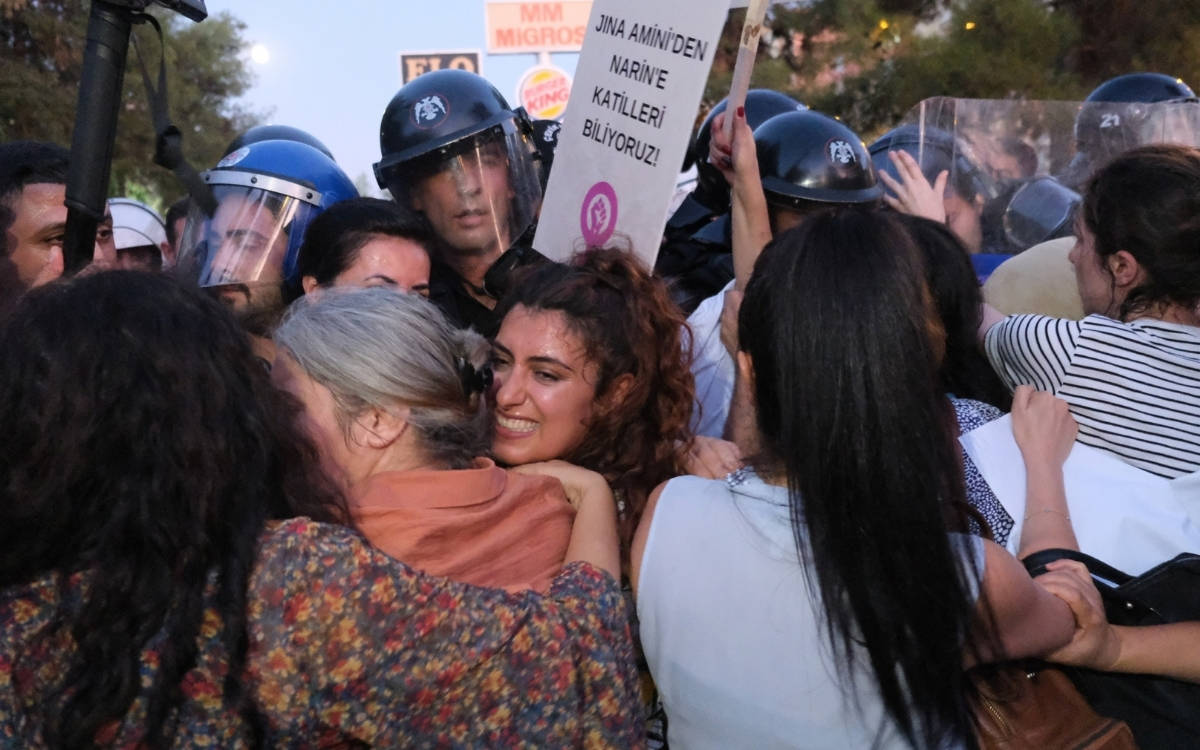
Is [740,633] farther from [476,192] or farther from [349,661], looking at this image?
[476,192]

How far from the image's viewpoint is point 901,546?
1863mm

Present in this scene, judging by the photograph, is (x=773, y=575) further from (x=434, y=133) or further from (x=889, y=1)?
(x=889, y=1)

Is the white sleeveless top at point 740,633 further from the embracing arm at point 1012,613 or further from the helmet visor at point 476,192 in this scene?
the helmet visor at point 476,192

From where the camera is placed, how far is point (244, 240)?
12.2ft

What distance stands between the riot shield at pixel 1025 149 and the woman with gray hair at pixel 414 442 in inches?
96.4

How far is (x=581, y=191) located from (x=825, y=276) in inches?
56.1

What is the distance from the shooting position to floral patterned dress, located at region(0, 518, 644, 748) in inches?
66.3

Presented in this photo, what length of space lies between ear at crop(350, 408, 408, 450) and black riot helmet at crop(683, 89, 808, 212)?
7.94 feet

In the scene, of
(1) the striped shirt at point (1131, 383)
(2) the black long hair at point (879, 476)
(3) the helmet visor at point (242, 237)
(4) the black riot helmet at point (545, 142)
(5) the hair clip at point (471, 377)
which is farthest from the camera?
(4) the black riot helmet at point (545, 142)

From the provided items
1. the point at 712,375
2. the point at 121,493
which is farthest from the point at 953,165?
the point at 121,493

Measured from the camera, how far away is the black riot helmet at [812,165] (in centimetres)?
411

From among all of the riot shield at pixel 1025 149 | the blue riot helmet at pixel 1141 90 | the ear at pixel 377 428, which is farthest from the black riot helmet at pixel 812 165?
the blue riot helmet at pixel 1141 90

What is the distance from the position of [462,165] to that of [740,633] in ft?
8.46

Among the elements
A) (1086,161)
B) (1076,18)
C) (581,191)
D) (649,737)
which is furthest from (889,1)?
(649,737)
